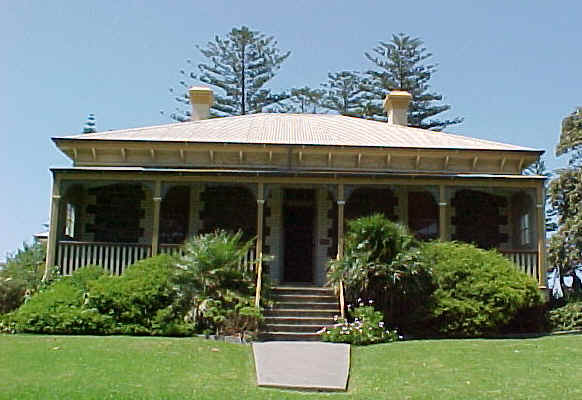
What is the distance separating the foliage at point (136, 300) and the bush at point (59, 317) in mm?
233

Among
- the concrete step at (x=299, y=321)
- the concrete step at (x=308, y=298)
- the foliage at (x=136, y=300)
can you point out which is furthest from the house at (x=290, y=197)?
the foliage at (x=136, y=300)

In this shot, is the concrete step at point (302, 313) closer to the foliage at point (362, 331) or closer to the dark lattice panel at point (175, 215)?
the foliage at point (362, 331)

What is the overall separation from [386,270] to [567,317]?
185 inches

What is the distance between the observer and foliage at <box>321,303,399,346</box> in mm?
14023

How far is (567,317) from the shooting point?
55.0ft

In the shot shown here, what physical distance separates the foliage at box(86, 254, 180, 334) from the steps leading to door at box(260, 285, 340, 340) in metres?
1.89

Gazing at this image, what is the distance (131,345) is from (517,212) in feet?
35.3

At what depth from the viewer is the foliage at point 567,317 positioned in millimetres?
16500

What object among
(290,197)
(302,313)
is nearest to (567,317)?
(302,313)

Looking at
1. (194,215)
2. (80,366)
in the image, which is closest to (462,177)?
(194,215)

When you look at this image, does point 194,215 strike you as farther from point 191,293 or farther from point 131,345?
point 131,345

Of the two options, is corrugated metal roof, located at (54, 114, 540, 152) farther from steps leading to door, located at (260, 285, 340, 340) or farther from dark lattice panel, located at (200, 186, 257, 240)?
steps leading to door, located at (260, 285, 340, 340)

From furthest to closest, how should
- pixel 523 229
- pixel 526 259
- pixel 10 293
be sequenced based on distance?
pixel 523 229, pixel 526 259, pixel 10 293

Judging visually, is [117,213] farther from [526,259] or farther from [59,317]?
[526,259]
